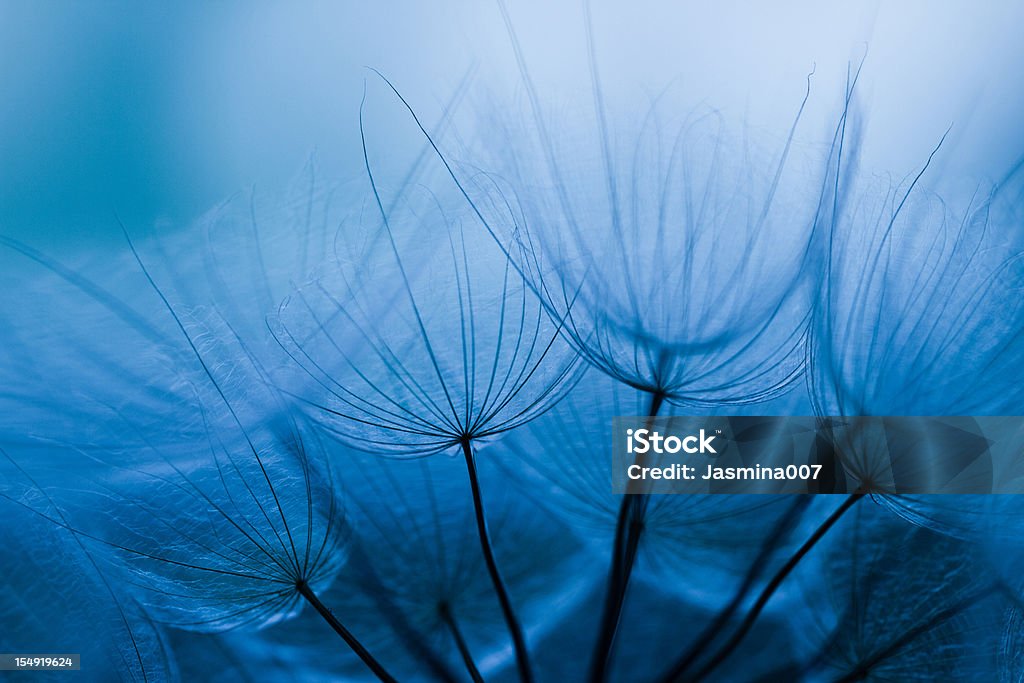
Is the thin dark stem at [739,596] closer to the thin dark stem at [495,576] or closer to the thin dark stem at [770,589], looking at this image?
the thin dark stem at [770,589]

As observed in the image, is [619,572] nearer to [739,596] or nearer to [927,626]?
[739,596]

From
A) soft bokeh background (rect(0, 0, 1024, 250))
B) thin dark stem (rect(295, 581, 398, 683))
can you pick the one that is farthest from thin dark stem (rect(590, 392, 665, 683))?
soft bokeh background (rect(0, 0, 1024, 250))

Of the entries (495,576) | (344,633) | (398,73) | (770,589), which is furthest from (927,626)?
(398,73)

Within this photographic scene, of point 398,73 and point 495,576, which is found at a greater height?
point 398,73

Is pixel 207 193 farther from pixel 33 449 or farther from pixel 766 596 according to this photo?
pixel 766 596

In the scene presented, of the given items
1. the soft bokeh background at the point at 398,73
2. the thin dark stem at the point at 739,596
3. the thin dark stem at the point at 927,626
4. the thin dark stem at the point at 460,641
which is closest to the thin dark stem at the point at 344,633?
the thin dark stem at the point at 460,641

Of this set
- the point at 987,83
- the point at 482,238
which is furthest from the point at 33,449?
the point at 987,83
